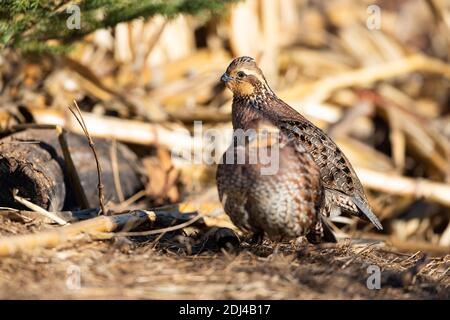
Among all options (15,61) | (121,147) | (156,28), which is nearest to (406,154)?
(156,28)

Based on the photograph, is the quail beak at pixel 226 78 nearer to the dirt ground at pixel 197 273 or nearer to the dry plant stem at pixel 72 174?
the dirt ground at pixel 197 273

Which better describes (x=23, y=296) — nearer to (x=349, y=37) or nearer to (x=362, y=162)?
(x=362, y=162)

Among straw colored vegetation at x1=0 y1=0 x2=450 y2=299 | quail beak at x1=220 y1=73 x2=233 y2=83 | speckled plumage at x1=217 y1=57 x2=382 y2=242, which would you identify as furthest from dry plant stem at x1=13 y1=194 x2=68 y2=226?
quail beak at x1=220 y1=73 x2=233 y2=83

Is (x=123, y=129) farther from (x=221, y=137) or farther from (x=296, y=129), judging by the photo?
(x=296, y=129)

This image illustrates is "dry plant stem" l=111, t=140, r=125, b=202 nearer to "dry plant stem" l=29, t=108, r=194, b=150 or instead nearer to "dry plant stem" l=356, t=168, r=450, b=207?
"dry plant stem" l=29, t=108, r=194, b=150

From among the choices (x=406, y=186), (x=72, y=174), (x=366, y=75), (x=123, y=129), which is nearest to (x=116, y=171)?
(x=72, y=174)

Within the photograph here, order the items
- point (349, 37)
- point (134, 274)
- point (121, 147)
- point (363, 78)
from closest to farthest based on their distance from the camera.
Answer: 1. point (134, 274)
2. point (121, 147)
3. point (363, 78)
4. point (349, 37)
